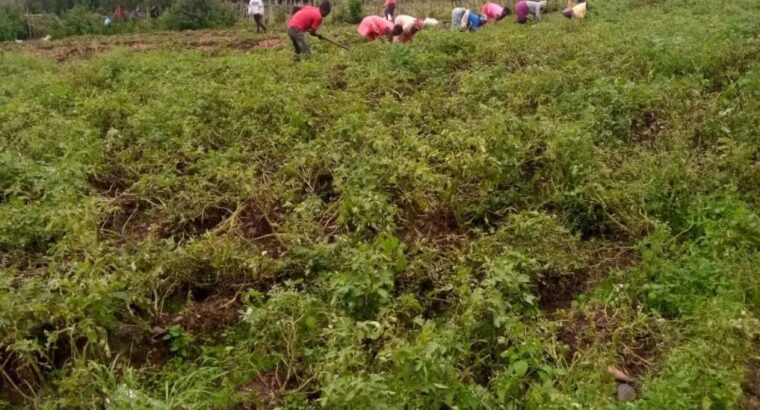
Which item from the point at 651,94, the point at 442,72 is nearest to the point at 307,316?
the point at 651,94

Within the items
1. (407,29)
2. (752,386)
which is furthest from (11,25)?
(752,386)

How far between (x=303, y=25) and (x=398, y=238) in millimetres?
6441

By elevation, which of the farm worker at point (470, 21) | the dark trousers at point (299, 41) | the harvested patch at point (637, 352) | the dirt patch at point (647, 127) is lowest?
the harvested patch at point (637, 352)

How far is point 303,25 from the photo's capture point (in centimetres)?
998

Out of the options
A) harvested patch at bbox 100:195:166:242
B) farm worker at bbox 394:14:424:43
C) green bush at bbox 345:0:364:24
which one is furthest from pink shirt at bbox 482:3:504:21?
harvested patch at bbox 100:195:166:242

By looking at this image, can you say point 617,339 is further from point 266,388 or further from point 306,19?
point 306,19

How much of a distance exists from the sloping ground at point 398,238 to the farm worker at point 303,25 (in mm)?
2479

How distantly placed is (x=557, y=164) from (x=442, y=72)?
130 inches

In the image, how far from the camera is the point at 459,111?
6.41m

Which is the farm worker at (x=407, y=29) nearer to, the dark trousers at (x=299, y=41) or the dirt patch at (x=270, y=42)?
the dark trousers at (x=299, y=41)

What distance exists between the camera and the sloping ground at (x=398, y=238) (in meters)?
3.19

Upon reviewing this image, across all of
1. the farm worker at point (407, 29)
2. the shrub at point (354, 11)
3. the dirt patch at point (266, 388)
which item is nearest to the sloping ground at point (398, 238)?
the dirt patch at point (266, 388)

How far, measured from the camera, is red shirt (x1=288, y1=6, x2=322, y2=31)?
995cm

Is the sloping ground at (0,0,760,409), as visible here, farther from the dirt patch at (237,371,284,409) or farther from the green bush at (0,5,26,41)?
the green bush at (0,5,26,41)
